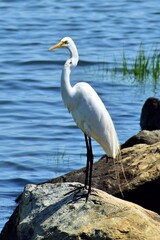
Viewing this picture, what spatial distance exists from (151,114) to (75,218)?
536 centimetres

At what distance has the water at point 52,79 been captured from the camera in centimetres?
1183

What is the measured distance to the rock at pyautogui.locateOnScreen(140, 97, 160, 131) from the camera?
1155 cm

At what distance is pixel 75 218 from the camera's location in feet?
21.4

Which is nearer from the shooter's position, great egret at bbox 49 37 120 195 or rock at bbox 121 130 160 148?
great egret at bbox 49 37 120 195

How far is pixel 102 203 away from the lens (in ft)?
21.8

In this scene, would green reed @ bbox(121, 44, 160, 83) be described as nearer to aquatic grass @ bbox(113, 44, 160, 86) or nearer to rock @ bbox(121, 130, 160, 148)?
aquatic grass @ bbox(113, 44, 160, 86)

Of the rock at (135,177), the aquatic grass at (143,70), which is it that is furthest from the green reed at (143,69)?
the rock at (135,177)

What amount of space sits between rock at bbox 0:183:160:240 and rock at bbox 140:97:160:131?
14.6 feet

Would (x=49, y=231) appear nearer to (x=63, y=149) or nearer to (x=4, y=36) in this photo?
(x=63, y=149)

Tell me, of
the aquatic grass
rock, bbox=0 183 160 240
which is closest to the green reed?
the aquatic grass

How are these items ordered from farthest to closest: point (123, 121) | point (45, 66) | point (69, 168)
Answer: point (45, 66)
point (123, 121)
point (69, 168)

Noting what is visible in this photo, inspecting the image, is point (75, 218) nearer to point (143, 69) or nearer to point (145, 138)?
point (145, 138)

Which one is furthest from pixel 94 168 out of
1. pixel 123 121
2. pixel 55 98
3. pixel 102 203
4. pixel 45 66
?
pixel 45 66

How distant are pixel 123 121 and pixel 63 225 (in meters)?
7.48
